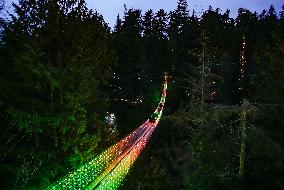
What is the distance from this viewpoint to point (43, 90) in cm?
1778

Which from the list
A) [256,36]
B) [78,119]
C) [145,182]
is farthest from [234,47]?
[78,119]

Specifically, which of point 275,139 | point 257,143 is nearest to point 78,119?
point 257,143

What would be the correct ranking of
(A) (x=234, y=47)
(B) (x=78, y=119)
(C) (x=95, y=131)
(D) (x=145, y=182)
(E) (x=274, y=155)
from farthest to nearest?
(A) (x=234, y=47) → (D) (x=145, y=182) → (C) (x=95, y=131) → (E) (x=274, y=155) → (B) (x=78, y=119)

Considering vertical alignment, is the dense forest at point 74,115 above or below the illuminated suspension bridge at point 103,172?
above

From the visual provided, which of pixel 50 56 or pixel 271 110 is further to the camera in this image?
pixel 271 110

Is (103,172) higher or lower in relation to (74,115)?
lower

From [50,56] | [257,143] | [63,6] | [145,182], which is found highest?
[63,6]

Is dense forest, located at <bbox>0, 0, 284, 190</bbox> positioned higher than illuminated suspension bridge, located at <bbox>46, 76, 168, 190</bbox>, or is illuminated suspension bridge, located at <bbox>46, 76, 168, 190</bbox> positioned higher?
dense forest, located at <bbox>0, 0, 284, 190</bbox>

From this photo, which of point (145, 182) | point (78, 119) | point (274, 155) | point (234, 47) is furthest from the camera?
point (234, 47)

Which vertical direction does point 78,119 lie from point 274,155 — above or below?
above

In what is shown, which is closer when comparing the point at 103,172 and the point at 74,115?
the point at 74,115

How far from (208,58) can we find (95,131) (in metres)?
11.5

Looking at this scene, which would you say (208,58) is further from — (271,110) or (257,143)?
(257,143)

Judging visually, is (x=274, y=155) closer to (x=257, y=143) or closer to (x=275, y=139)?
(x=257, y=143)
